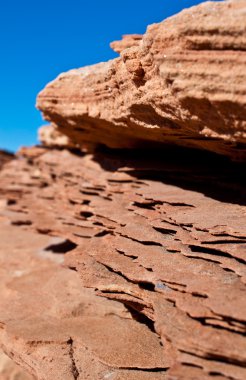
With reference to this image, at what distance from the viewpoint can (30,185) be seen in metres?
15.2

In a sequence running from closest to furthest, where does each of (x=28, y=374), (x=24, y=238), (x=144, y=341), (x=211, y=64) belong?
(x=211, y=64), (x=28, y=374), (x=144, y=341), (x=24, y=238)

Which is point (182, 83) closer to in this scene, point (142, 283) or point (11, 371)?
point (142, 283)

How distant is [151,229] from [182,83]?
2834mm

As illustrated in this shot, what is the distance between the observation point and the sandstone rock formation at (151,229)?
4520 millimetres

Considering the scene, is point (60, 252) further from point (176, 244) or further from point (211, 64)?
point (211, 64)

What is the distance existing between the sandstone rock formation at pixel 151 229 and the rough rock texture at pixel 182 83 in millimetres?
19

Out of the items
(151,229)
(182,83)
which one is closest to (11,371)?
(151,229)

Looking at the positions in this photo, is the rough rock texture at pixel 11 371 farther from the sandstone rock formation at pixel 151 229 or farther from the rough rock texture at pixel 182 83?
the rough rock texture at pixel 182 83

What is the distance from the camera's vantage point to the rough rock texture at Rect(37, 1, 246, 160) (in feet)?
14.8

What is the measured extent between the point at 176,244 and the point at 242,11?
11.3 ft

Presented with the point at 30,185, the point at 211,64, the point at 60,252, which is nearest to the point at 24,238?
the point at 60,252

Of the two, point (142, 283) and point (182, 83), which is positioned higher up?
point (182, 83)

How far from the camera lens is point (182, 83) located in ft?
16.0

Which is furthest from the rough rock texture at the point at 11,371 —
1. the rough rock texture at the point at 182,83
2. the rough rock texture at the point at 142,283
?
the rough rock texture at the point at 182,83
